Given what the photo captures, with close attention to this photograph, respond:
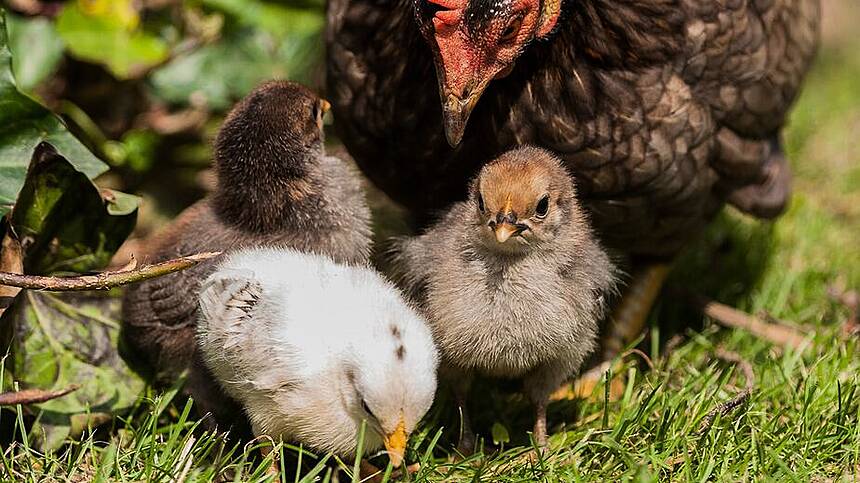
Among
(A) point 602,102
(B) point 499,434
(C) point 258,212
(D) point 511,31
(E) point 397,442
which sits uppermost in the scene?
A: (D) point 511,31

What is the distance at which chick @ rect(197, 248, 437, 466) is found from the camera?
218 centimetres

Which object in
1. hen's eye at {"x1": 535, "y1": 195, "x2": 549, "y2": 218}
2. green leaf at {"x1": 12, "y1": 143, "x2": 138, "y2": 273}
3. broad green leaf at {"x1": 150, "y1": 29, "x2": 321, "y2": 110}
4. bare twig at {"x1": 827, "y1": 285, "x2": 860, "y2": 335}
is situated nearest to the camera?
hen's eye at {"x1": 535, "y1": 195, "x2": 549, "y2": 218}

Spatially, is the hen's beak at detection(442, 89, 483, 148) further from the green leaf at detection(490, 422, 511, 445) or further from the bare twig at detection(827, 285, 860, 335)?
the bare twig at detection(827, 285, 860, 335)

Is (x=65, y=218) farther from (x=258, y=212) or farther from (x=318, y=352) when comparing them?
(x=318, y=352)

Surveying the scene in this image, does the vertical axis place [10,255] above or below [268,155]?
below

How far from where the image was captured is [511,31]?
249cm

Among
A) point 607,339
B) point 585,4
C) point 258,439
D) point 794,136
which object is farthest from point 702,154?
point 794,136

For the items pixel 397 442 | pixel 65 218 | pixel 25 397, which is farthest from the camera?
pixel 65 218

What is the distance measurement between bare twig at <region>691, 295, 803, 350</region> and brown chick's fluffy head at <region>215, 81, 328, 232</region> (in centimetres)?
152

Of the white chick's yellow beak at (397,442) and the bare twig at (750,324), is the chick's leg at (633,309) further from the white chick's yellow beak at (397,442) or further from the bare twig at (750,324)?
the white chick's yellow beak at (397,442)

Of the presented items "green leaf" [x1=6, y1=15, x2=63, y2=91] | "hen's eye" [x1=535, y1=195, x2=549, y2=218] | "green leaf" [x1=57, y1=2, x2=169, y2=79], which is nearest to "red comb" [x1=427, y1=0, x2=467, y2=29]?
"hen's eye" [x1=535, y1=195, x2=549, y2=218]

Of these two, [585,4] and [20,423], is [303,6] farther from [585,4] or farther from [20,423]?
[20,423]

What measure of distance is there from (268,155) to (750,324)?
67.6 inches

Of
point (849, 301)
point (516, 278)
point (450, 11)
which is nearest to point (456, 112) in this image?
point (450, 11)
